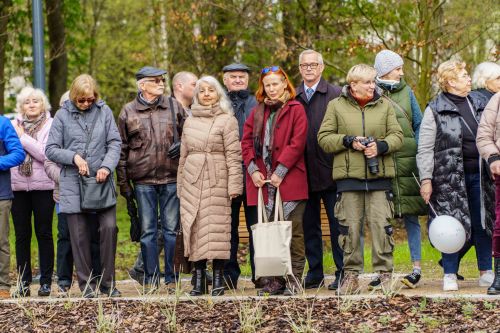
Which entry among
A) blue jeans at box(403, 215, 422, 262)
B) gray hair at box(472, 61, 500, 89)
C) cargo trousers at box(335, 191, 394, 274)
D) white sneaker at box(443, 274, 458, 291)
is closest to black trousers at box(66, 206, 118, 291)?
cargo trousers at box(335, 191, 394, 274)

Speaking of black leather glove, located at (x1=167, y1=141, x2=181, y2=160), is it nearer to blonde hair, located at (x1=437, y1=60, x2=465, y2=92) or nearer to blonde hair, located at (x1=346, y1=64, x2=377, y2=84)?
blonde hair, located at (x1=346, y1=64, x2=377, y2=84)

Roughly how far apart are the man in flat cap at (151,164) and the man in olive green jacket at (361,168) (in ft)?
5.44

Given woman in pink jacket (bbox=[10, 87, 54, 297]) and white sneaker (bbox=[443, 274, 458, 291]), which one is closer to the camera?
white sneaker (bbox=[443, 274, 458, 291])

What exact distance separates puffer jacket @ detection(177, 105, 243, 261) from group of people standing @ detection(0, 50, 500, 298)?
13 millimetres

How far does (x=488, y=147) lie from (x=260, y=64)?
501 inches

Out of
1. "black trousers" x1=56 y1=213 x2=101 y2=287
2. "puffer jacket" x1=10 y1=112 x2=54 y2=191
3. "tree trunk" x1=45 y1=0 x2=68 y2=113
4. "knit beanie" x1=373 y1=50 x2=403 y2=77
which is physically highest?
"tree trunk" x1=45 y1=0 x2=68 y2=113

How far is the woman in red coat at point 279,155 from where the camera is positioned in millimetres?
9203

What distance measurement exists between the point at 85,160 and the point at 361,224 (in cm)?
261

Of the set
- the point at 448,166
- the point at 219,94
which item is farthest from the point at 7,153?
the point at 448,166

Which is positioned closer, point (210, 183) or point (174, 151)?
point (210, 183)

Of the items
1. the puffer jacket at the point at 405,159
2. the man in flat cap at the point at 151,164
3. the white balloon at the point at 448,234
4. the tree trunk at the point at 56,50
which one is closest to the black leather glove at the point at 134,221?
the man in flat cap at the point at 151,164

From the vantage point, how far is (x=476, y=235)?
944cm

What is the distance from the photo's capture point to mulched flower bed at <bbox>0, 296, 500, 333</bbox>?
7457mm

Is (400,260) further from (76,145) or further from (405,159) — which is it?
(76,145)
